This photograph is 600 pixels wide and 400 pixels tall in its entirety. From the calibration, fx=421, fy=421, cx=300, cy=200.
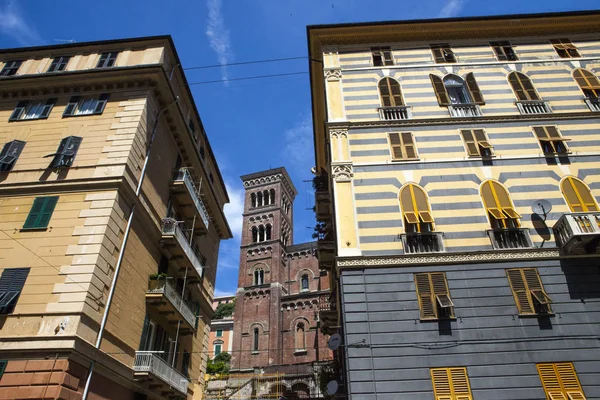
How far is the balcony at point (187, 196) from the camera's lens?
22.3 m

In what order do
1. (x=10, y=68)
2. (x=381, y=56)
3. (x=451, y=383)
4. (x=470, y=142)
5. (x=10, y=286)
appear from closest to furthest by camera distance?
(x=451, y=383) < (x=10, y=286) < (x=470, y=142) < (x=381, y=56) < (x=10, y=68)

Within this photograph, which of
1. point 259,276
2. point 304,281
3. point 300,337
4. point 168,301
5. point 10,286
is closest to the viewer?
point 10,286

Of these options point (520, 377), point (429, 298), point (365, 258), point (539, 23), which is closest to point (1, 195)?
point (365, 258)

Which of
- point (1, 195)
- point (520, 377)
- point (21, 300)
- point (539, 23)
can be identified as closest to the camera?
point (520, 377)

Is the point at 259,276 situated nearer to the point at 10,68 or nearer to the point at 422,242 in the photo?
the point at 10,68

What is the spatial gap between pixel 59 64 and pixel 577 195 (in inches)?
975

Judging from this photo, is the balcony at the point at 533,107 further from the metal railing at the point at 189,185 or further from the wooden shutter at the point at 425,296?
the metal railing at the point at 189,185

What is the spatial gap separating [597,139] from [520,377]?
11.2 m

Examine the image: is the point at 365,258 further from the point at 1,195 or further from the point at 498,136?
the point at 1,195

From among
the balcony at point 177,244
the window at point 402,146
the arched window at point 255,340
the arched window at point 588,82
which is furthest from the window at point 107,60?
the arched window at point 255,340

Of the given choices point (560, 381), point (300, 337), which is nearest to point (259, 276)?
point (300, 337)

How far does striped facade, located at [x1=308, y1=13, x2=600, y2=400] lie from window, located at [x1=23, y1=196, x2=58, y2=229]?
1126cm

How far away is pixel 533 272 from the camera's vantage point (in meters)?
14.9

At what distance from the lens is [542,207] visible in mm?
16000
